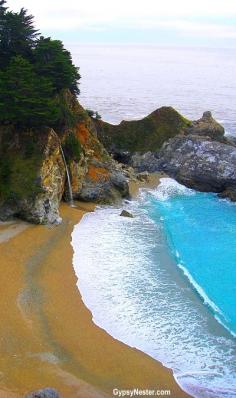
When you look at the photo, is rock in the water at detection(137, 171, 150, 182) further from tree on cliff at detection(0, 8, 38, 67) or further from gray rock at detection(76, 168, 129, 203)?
tree on cliff at detection(0, 8, 38, 67)

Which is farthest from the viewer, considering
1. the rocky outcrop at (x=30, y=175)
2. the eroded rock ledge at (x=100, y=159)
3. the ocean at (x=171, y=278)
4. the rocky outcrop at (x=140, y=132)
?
the rocky outcrop at (x=140, y=132)

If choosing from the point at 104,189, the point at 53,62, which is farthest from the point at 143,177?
the point at 53,62

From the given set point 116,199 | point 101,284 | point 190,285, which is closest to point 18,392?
point 101,284

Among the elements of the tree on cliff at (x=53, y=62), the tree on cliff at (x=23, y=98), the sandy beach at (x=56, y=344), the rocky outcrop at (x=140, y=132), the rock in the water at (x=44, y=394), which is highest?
the tree on cliff at (x=53, y=62)

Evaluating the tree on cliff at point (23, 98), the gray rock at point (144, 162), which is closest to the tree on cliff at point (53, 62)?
the tree on cliff at point (23, 98)

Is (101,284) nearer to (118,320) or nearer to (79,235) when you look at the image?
(118,320)

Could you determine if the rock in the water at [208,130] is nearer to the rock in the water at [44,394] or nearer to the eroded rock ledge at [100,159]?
the eroded rock ledge at [100,159]
